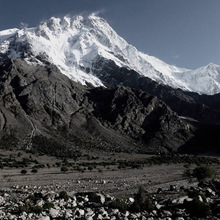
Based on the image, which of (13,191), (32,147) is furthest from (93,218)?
(32,147)

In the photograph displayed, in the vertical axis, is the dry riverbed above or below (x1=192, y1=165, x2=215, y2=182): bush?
below

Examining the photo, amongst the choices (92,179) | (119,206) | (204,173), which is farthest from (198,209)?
(92,179)

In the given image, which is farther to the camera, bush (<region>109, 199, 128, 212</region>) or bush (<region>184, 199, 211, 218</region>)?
bush (<region>109, 199, 128, 212</region>)

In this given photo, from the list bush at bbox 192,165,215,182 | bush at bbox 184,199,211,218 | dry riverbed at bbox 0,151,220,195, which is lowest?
dry riverbed at bbox 0,151,220,195

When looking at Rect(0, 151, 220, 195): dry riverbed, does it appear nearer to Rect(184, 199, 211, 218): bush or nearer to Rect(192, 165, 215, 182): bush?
Rect(192, 165, 215, 182): bush

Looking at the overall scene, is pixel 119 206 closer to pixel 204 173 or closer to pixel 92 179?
pixel 204 173

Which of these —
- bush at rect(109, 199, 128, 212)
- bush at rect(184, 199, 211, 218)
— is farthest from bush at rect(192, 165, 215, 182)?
bush at rect(109, 199, 128, 212)

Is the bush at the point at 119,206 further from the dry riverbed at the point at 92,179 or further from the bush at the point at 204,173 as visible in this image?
the bush at the point at 204,173

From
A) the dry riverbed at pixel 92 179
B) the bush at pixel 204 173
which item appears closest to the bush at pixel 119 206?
the dry riverbed at pixel 92 179

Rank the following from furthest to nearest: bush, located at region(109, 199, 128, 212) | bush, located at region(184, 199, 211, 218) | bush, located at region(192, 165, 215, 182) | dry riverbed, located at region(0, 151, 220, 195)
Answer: dry riverbed, located at region(0, 151, 220, 195)
bush, located at region(192, 165, 215, 182)
bush, located at region(109, 199, 128, 212)
bush, located at region(184, 199, 211, 218)

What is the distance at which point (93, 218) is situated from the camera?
20.6 m

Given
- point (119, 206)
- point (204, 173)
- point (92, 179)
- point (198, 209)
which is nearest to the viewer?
point (198, 209)

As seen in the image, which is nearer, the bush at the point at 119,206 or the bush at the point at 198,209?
the bush at the point at 198,209

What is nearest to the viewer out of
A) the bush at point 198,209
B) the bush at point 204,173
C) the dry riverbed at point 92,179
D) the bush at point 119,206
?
the bush at point 198,209
